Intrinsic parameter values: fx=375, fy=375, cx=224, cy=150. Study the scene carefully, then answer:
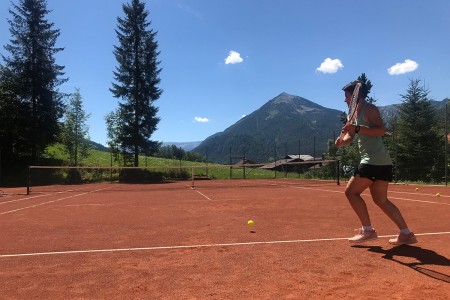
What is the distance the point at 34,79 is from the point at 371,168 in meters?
34.3

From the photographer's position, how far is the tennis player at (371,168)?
4570 mm

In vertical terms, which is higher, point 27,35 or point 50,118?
point 27,35

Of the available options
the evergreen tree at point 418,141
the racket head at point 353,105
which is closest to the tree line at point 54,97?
the evergreen tree at point 418,141

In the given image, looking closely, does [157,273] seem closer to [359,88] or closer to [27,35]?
[359,88]

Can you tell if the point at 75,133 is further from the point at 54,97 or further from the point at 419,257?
the point at 419,257

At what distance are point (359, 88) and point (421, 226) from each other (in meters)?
2.88

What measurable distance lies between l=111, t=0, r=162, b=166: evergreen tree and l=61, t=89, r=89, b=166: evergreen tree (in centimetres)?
335

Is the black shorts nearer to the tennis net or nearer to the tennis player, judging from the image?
Answer: the tennis player

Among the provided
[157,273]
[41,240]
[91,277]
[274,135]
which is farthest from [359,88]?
[274,135]

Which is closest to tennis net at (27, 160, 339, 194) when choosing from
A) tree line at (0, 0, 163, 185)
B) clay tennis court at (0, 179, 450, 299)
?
tree line at (0, 0, 163, 185)

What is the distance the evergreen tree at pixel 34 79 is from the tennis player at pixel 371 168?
32312 mm

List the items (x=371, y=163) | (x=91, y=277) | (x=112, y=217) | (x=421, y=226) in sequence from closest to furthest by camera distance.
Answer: (x=91, y=277), (x=371, y=163), (x=421, y=226), (x=112, y=217)

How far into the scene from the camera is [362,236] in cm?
474

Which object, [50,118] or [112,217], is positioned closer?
[112,217]
